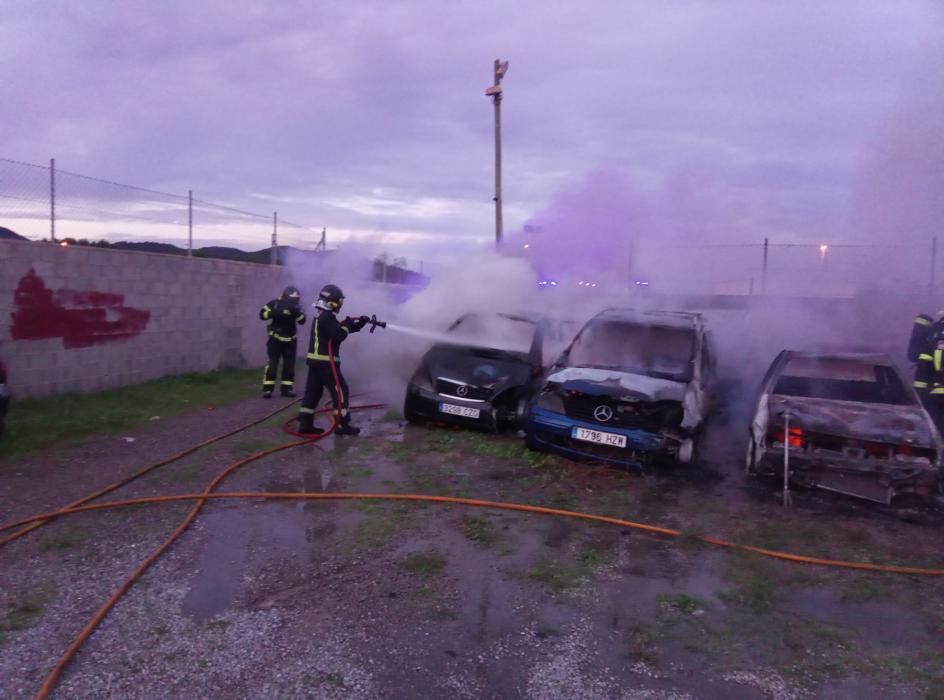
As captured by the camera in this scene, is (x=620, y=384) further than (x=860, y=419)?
Yes

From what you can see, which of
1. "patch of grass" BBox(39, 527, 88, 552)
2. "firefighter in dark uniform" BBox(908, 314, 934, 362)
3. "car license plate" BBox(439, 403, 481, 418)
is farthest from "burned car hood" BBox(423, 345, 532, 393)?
"firefighter in dark uniform" BBox(908, 314, 934, 362)

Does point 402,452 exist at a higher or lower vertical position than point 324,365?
lower

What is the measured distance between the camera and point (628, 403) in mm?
6773

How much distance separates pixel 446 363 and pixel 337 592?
188 inches

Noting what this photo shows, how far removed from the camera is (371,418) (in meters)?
9.45

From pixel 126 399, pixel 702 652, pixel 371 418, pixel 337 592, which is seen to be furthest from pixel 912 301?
pixel 126 399

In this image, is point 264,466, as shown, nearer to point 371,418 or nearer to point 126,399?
point 371,418

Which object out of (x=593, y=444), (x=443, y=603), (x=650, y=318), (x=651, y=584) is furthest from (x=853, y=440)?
(x=443, y=603)

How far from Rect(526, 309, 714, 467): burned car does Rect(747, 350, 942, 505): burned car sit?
0.75 m

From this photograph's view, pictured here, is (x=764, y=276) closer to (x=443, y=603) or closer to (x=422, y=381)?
(x=422, y=381)

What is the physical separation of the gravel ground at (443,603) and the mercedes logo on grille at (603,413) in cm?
80

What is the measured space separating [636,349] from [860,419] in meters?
2.58

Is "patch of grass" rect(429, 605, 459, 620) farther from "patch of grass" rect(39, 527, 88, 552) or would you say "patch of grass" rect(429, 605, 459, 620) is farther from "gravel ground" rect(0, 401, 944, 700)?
"patch of grass" rect(39, 527, 88, 552)

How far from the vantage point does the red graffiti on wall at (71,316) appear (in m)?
8.87
